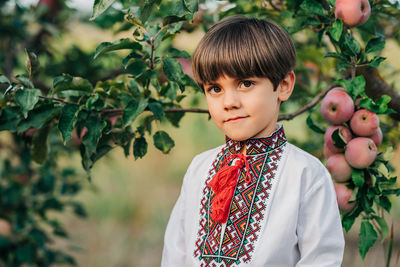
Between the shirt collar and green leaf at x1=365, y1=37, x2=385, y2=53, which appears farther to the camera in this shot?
green leaf at x1=365, y1=37, x2=385, y2=53

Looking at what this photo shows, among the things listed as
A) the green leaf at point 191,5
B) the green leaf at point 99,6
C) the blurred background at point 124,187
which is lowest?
the blurred background at point 124,187

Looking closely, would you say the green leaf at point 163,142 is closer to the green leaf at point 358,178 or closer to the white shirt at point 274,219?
the white shirt at point 274,219

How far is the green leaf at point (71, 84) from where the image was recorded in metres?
1.02

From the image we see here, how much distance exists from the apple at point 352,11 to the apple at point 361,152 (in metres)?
0.25

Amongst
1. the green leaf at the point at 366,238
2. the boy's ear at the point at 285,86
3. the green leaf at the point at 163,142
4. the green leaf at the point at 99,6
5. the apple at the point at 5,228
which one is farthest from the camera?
the apple at the point at 5,228

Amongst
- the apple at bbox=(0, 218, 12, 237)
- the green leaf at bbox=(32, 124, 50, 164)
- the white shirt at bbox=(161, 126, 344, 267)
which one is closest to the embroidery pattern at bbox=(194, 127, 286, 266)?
the white shirt at bbox=(161, 126, 344, 267)

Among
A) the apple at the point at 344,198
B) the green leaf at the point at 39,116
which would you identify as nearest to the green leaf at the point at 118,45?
the green leaf at the point at 39,116

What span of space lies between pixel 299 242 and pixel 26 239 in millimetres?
1339

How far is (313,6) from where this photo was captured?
3.32 feet

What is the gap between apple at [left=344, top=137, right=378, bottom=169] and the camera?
3.15 ft

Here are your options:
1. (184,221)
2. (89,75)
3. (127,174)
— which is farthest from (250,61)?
(127,174)

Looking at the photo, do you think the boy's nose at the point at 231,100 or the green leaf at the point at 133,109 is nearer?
the boy's nose at the point at 231,100

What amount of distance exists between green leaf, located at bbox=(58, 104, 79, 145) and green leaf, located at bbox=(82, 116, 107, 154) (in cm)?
4

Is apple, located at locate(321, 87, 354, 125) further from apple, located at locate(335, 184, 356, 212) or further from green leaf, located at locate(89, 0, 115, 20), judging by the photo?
green leaf, located at locate(89, 0, 115, 20)
